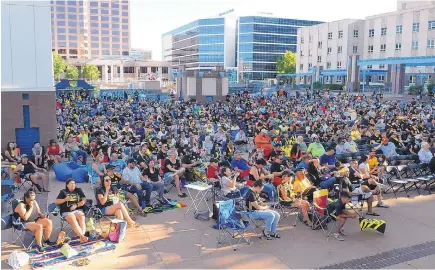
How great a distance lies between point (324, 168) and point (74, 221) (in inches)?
272

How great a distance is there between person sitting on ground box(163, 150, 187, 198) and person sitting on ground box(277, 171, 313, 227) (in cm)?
308

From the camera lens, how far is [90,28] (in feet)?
458

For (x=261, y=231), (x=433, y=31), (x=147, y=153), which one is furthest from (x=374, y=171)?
(x=433, y=31)

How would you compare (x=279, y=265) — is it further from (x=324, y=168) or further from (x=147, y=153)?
(x=147, y=153)

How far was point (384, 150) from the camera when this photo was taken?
14.2m

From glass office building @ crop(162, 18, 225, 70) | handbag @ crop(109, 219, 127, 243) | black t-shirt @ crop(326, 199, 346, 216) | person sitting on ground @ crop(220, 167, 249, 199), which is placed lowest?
handbag @ crop(109, 219, 127, 243)

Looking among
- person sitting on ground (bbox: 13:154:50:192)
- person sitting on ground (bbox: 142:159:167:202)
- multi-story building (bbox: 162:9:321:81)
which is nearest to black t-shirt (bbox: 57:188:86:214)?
person sitting on ground (bbox: 142:159:167:202)

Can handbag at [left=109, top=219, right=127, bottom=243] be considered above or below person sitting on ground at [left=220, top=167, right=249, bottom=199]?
below

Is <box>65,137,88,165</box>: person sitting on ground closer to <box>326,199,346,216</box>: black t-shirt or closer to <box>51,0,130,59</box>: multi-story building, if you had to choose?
<box>326,199,346,216</box>: black t-shirt

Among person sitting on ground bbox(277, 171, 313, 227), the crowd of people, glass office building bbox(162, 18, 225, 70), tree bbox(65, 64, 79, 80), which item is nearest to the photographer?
the crowd of people

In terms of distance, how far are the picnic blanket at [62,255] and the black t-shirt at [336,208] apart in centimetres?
444

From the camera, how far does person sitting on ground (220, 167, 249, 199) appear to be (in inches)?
372

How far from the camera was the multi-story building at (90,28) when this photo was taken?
134 metres

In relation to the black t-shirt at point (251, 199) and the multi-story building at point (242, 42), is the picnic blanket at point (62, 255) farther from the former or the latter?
the multi-story building at point (242, 42)
